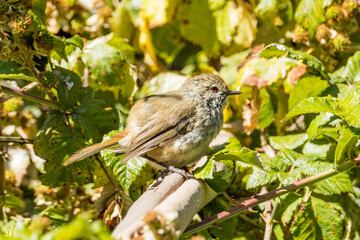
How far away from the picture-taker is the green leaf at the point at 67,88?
10.8 ft

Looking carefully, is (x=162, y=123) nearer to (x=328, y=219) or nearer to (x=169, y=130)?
(x=169, y=130)

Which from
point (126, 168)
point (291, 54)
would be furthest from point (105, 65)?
point (291, 54)

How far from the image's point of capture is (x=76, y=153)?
10.1 feet

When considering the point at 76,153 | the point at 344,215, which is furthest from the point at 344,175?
the point at 76,153

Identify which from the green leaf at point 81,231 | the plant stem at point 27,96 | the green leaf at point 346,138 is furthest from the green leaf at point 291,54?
the green leaf at point 81,231

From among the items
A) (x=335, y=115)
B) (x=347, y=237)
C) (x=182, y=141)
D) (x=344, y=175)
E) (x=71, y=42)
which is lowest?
(x=347, y=237)

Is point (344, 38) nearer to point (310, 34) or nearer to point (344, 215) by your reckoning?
point (310, 34)

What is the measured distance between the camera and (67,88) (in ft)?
10.9

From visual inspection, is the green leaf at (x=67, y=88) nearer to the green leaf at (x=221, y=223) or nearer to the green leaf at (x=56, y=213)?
the green leaf at (x=56, y=213)

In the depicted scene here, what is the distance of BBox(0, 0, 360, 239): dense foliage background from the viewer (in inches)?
114

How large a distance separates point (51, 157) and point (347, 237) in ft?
6.52

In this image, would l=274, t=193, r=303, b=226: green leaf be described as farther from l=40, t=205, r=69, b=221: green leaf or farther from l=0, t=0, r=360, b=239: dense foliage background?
l=40, t=205, r=69, b=221: green leaf

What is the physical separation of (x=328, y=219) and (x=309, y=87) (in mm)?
886

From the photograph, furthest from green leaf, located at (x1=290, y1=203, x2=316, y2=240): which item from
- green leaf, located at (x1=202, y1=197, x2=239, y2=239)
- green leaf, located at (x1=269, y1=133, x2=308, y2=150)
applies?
green leaf, located at (x1=269, y1=133, x2=308, y2=150)
